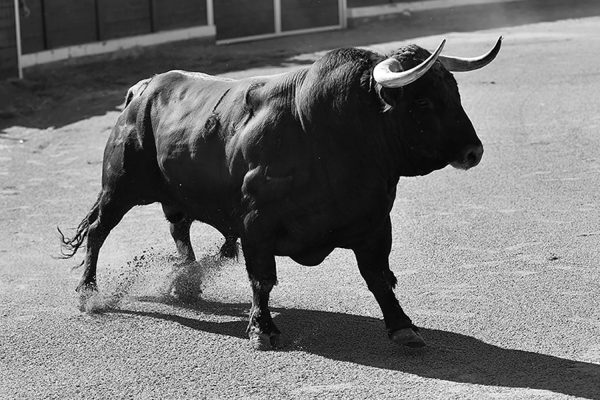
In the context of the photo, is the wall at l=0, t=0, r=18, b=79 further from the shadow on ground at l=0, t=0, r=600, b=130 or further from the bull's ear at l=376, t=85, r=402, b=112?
the bull's ear at l=376, t=85, r=402, b=112

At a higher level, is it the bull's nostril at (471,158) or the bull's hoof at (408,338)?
the bull's nostril at (471,158)

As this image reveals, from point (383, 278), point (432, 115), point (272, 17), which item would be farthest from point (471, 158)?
point (272, 17)

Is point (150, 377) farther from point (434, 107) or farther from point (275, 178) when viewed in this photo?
point (434, 107)

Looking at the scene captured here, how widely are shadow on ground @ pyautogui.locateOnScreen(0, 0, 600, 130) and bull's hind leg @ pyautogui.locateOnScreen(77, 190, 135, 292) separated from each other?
20.4ft

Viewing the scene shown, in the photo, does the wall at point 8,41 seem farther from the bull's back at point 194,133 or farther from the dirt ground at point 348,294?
the bull's back at point 194,133

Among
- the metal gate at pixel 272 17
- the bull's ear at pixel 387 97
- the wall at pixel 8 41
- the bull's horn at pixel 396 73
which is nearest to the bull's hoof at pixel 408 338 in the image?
the bull's ear at pixel 387 97

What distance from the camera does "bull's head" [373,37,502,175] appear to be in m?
5.64

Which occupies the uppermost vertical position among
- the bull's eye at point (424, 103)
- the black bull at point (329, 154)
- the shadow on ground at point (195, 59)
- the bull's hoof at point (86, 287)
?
the bull's eye at point (424, 103)

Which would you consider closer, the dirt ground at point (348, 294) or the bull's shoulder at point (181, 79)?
the dirt ground at point (348, 294)

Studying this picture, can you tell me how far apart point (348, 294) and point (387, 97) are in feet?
5.24

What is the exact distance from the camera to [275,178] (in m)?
5.87

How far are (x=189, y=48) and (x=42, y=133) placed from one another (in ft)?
17.8

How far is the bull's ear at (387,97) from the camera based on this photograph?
5668 mm

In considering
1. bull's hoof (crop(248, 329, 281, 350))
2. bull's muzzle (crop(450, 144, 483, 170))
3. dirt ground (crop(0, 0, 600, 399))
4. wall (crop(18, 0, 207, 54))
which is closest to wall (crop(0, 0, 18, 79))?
wall (crop(18, 0, 207, 54))
